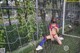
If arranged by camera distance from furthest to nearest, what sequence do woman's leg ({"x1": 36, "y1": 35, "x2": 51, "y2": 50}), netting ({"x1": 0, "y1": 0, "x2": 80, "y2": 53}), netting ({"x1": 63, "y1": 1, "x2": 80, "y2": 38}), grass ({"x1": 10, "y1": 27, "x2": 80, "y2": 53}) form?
netting ({"x1": 63, "y1": 1, "x2": 80, "y2": 38}), woman's leg ({"x1": 36, "y1": 35, "x2": 51, "y2": 50}), grass ({"x1": 10, "y1": 27, "x2": 80, "y2": 53}), netting ({"x1": 0, "y1": 0, "x2": 80, "y2": 53})

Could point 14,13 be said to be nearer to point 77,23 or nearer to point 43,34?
point 43,34

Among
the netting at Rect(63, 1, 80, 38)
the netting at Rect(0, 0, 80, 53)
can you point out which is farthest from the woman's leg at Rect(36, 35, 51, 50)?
the netting at Rect(63, 1, 80, 38)

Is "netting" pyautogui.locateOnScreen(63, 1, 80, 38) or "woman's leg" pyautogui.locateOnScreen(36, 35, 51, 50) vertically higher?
"netting" pyautogui.locateOnScreen(63, 1, 80, 38)

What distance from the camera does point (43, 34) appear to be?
6078 mm

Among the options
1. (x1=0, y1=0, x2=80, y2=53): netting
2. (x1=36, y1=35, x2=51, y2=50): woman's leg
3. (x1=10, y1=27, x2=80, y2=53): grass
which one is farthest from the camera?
(x1=36, y1=35, x2=51, y2=50): woman's leg

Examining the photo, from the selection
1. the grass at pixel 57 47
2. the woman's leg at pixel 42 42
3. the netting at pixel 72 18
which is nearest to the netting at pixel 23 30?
the grass at pixel 57 47

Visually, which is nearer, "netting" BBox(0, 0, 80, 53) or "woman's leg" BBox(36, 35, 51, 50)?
"netting" BBox(0, 0, 80, 53)

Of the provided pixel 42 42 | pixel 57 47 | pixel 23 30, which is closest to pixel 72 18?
pixel 57 47

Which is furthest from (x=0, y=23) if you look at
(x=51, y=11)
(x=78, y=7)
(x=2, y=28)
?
(x=78, y=7)

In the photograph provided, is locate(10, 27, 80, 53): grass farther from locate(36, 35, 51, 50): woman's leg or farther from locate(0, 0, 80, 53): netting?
locate(36, 35, 51, 50): woman's leg

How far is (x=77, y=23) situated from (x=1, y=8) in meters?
3.63

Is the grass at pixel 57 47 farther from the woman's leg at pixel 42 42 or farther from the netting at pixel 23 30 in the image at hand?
the woman's leg at pixel 42 42

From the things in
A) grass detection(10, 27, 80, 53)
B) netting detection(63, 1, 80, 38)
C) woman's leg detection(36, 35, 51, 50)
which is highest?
netting detection(63, 1, 80, 38)

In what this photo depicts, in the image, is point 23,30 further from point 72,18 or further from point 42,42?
point 72,18
